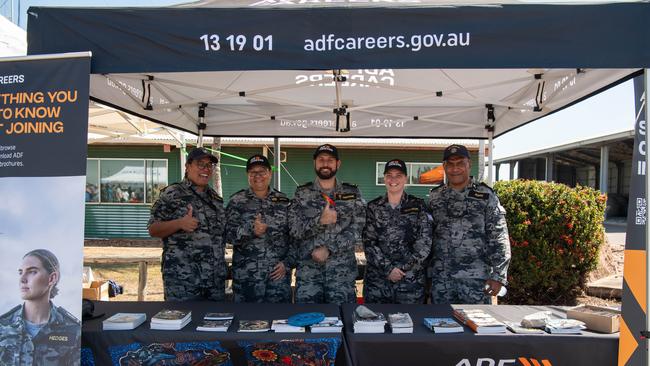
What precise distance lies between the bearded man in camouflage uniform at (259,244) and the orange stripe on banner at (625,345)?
80.6 inches

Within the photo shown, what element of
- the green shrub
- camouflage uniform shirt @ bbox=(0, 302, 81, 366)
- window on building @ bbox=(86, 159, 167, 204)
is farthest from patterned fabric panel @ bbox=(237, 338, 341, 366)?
window on building @ bbox=(86, 159, 167, 204)

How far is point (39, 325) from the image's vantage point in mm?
2016

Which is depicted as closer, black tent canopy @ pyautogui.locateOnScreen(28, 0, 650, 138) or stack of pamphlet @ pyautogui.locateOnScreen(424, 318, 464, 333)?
black tent canopy @ pyautogui.locateOnScreen(28, 0, 650, 138)

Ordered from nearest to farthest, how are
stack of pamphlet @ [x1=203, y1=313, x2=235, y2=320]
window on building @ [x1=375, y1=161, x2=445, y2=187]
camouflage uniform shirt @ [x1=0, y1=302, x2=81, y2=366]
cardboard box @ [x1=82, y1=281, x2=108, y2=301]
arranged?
camouflage uniform shirt @ [x1=0, y1=302, x2=81, y2=366], stack of pamphlet @ [x1=203, y1=313, x2=235, y2=320], cardboard box @ [x1=82, y1=281, x2=108, y2=301], window on building @ [x1=375, y1=161, x2=445, y2=187]

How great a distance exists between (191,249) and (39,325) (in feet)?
4.13

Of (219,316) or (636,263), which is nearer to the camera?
(636,263)

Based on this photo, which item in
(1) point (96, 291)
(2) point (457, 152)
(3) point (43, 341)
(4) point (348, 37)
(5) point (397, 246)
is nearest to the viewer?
(3) point (43, 341)

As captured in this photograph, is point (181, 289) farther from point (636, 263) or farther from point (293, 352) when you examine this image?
point (636, 263)

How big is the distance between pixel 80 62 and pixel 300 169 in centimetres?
1036

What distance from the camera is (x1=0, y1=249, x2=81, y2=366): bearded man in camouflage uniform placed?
1.99 m


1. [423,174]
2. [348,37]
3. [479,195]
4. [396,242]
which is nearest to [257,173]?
[396,242]

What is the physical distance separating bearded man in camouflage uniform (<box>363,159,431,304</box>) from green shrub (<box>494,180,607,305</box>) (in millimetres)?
2911

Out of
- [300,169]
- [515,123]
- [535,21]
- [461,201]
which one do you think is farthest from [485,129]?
[300,169]

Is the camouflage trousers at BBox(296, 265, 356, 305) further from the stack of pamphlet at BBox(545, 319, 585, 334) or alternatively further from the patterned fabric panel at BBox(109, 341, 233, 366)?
the stack of pamphlet at BBox(545, 319, 585, 334)
